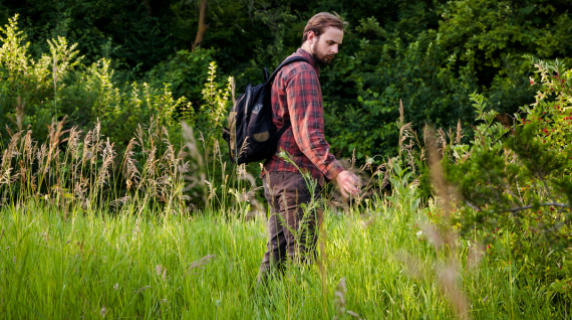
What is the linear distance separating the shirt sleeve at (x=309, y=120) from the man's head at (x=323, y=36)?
21 cm

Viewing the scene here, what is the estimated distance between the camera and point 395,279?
93.4 inches

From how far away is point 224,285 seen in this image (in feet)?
8.94

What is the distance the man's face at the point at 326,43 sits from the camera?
271 centimetres

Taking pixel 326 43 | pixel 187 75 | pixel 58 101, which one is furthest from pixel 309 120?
pixel 187 75

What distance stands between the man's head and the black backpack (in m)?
0.14

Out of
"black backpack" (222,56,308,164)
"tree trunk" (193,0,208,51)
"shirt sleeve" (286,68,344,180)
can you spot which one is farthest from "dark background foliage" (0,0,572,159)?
"shirt sleeve" (286,68,344,180)

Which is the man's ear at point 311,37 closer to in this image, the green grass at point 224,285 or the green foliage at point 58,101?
the green grass at point 224,285

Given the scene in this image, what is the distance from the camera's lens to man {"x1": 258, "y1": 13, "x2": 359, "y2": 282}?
8.17ft

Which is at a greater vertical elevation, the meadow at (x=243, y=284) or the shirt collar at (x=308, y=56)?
the shirt collar at (x=308, y=56)

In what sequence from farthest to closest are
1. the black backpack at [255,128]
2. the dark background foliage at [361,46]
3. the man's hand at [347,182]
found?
the dark background foliage at [361,46], the black backpack at [255,128], the man's hand at [347,182]

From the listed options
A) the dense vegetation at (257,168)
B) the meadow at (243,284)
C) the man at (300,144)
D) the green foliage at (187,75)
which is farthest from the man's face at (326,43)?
the green foliage at (187,75)

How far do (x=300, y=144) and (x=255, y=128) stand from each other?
0.32m

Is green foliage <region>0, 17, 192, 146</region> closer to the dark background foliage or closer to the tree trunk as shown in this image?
the dark background foliage

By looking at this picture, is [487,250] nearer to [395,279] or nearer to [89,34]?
[395,279]
